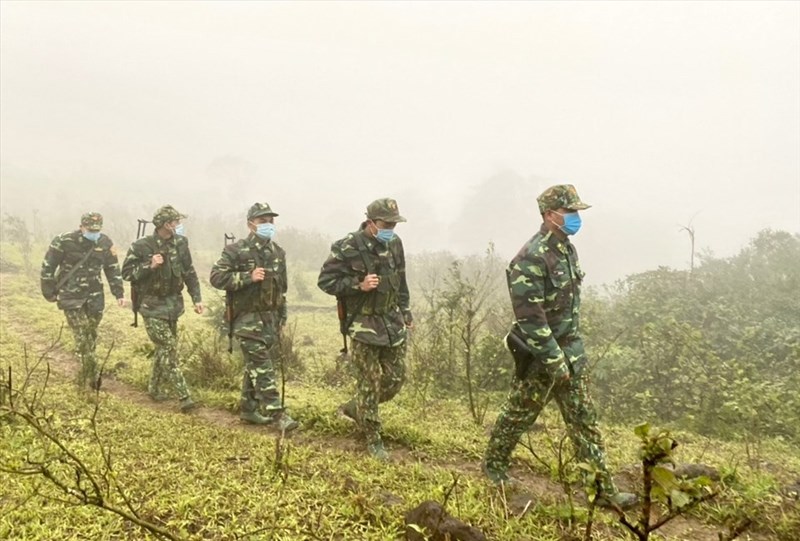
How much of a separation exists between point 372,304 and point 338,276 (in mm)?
424

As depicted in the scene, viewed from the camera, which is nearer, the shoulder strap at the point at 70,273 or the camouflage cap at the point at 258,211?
the camouflage cap at the point at 258,211

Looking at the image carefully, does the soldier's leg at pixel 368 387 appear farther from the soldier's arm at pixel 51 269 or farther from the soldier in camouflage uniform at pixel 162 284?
the soldier's arm at pixel 51 269

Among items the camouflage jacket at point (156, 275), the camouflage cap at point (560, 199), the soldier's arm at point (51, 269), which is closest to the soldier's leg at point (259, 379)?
the camouflage jacket at point (156, 275)

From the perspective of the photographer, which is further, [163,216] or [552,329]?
[163,216]

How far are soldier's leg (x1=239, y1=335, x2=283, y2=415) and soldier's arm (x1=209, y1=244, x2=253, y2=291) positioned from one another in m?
0.61

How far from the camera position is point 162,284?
20.3 feet

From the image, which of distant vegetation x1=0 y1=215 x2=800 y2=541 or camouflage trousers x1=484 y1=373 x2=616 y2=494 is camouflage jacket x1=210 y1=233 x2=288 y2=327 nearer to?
distant vegetation x1=0 y1=215 x2=800 y2=541

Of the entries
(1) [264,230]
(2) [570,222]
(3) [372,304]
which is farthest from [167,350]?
(2) [570,222]

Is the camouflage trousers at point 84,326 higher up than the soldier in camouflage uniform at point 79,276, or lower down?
lower down

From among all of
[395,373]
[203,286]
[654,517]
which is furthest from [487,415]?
[203,286]

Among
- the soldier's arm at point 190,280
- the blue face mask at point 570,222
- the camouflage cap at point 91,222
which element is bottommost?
the soldier's arm at point 190,280

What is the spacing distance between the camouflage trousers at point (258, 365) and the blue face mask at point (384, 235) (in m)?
1.84

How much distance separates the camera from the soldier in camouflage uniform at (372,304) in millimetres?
4691

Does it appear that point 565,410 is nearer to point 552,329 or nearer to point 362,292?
point 552,329
